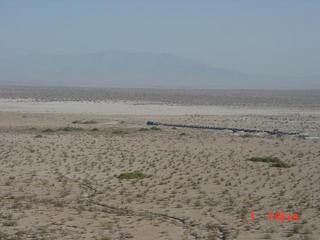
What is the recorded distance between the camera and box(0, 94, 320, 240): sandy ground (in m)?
12.4

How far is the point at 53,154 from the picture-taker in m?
23.7

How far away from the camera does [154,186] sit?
57.6 ft

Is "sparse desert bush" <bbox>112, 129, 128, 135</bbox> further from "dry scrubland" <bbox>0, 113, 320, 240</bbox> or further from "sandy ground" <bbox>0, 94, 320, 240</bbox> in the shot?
"dry scrubland" <bbox>0, 113, 320, 240</bbox>

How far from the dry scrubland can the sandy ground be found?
0.03 meters

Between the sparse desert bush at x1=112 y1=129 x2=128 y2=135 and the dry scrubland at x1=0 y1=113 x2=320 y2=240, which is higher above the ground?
the sparse desert bush at x1=112 y1=129 x2=128 y2=135

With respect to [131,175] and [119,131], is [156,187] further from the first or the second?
[119,131]

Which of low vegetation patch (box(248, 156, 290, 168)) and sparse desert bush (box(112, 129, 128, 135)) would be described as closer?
low vegetation patch (box(248, 156, 290, 168))

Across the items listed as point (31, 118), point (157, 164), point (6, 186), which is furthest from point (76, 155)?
point (31, 118)

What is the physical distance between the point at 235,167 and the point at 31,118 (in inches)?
1070
